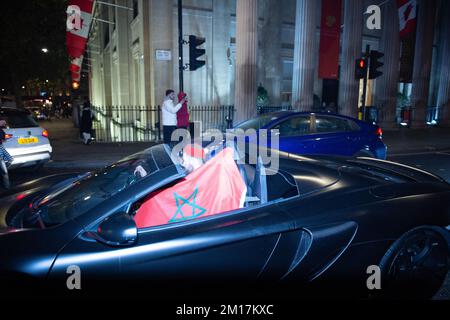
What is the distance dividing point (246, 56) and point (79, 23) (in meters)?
7.95

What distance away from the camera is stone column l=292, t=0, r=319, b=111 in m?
14.9

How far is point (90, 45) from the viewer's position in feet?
142

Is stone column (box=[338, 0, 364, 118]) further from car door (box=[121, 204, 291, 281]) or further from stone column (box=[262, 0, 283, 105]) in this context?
car door (box=[121, 204, 291, 281])

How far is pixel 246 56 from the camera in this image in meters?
13.9

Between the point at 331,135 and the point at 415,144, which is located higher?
the point at 331,135

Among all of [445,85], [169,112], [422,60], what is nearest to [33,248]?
[169,112]

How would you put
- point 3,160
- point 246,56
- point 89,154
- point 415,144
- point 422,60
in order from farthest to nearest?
1. point 422,60
2. point 246,56
3. point 415,144
4. point 89,154
5. point 3,160

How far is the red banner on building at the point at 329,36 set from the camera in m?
16.1

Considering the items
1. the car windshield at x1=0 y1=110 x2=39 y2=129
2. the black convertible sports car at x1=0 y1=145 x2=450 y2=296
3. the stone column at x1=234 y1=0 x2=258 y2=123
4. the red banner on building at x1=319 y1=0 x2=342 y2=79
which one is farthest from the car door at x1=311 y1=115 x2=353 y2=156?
the red banner on building at x1=319 y1=0 x2=342 y2=79

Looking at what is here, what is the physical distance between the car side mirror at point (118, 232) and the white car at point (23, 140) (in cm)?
595

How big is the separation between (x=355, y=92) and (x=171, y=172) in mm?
16450

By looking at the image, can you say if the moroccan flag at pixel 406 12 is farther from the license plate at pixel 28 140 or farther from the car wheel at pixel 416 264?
the car wheel at pixel 416 264

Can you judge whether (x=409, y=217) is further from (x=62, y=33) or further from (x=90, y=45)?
(x=90, y=45)

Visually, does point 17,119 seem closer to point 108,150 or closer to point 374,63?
point 108,150
